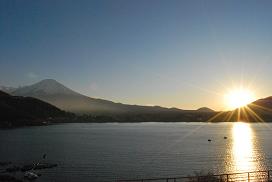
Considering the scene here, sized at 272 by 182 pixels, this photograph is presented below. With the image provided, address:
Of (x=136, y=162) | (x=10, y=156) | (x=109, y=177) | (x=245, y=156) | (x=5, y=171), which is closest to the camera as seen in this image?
(x=109, y=177)

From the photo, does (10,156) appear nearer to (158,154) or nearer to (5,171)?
(5,171)

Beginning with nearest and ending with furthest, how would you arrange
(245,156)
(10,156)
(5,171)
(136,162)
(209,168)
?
(5,171) < (209,168) < (136,162) < (10,156) < (245,156)

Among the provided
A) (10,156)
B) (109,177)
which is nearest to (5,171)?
(109,177)

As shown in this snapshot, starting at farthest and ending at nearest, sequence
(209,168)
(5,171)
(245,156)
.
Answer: (245,156) → (209,168) → (5,171)

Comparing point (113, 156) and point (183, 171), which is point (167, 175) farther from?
point (113, 156)

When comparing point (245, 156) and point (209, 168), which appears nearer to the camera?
point (209, 168)

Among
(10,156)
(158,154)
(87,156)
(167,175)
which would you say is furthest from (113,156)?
(167,175)

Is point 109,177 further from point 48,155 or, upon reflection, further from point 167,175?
point 48,155

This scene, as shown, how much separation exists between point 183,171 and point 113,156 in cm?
2864

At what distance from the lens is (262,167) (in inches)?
3031

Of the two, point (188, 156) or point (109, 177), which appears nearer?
point (109, 177)

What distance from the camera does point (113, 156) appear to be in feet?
309

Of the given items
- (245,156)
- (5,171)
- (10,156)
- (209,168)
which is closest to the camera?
(5,171)

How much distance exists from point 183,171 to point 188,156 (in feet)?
86.8
